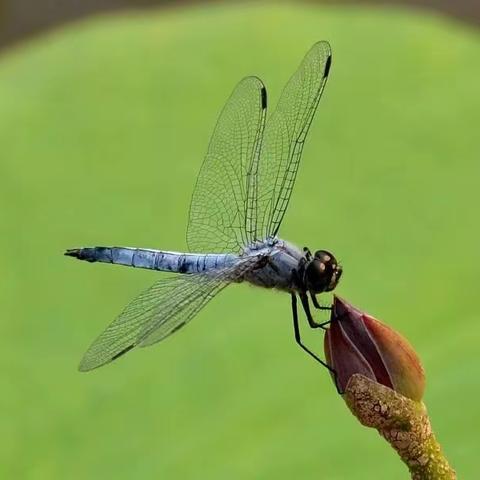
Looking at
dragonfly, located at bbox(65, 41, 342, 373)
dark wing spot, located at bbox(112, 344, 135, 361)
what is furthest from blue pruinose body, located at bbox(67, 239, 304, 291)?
dark wing spot, located at bbox(112, 344, 135, 361)

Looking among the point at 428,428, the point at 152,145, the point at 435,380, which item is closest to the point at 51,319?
the point at 152,145

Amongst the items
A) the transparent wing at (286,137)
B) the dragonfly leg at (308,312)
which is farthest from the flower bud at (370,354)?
the transparent wing at (286,137)

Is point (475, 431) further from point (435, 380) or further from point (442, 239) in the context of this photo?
point (442, 239)

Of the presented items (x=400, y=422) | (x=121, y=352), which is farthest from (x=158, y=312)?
(x=400, y=422)

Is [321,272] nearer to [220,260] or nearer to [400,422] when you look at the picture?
[220,260]

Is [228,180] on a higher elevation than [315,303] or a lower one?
higher

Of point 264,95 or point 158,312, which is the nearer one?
point 158,312
